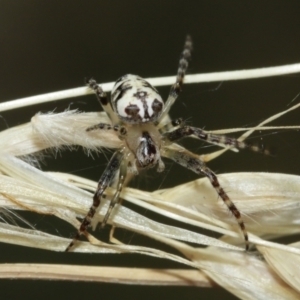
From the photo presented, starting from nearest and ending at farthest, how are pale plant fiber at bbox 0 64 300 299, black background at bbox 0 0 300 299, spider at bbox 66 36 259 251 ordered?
pale plant fiber at bbox 0 64 300 299
spider at bbox 66 36 259 251
black background at bbox 0 0 300 299

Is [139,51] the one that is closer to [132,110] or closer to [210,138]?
[132,110]

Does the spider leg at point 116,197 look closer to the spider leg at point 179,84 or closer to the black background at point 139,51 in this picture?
the spider leg at point 179,84

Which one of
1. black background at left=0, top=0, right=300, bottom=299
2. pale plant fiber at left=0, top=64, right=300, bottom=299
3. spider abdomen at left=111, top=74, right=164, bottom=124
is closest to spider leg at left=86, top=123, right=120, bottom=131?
pale plant fiber at left=0, top=64, right=300, bottom=299

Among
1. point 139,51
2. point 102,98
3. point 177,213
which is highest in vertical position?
point 139,51

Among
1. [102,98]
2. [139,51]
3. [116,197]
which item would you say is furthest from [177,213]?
[139,51]

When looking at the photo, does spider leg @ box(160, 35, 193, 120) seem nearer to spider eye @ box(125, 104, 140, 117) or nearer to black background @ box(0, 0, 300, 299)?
spider eye @ box(125, 104, 140, 117)

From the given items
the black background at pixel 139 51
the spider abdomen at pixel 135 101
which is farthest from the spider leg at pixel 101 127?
the black background at pixel 139 51

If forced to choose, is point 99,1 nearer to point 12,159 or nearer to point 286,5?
point 286,5
